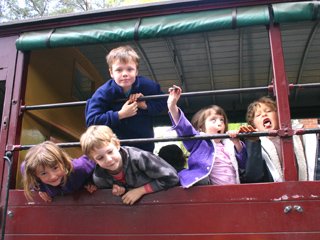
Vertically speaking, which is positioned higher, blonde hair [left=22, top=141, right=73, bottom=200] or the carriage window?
the carriage window

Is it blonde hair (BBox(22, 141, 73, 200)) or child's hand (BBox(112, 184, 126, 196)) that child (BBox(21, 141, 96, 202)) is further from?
child's hand (BBox(112, 184, 126, 196))

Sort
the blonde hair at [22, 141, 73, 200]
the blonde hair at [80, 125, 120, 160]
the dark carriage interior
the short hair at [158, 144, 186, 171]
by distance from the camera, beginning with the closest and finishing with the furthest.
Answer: the blonde hair at [80, 125, 120, 160] < the blonde hair at [22, 141, 73, 200] < the short hair at [158, 144, 186, 171] < the dark carriage interior

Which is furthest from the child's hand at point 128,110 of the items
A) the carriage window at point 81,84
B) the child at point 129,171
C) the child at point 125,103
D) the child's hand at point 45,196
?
the carriage window at point 81,84

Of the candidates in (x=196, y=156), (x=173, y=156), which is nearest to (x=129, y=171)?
(x=196, y=156)

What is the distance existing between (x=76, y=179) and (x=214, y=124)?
1101mm

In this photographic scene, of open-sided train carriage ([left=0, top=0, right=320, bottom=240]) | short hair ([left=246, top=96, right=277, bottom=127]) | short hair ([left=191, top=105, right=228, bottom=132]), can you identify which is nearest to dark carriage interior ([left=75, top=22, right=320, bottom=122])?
open-sided train carriage ([left=0, top=0, right=320, bottom=240])

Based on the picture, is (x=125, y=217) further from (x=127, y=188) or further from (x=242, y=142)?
(x=242, y=142)

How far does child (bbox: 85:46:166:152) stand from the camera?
8.89ft

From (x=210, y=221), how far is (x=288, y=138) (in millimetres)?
737

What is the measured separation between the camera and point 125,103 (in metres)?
2.75

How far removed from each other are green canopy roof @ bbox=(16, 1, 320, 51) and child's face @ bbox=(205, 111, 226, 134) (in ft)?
2.17

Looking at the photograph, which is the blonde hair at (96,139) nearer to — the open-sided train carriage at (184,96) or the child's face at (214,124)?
the open-sided train carriage at (184,96)

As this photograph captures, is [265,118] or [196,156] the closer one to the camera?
[196,156]

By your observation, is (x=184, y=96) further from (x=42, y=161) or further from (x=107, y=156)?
(x=42, y=161)
